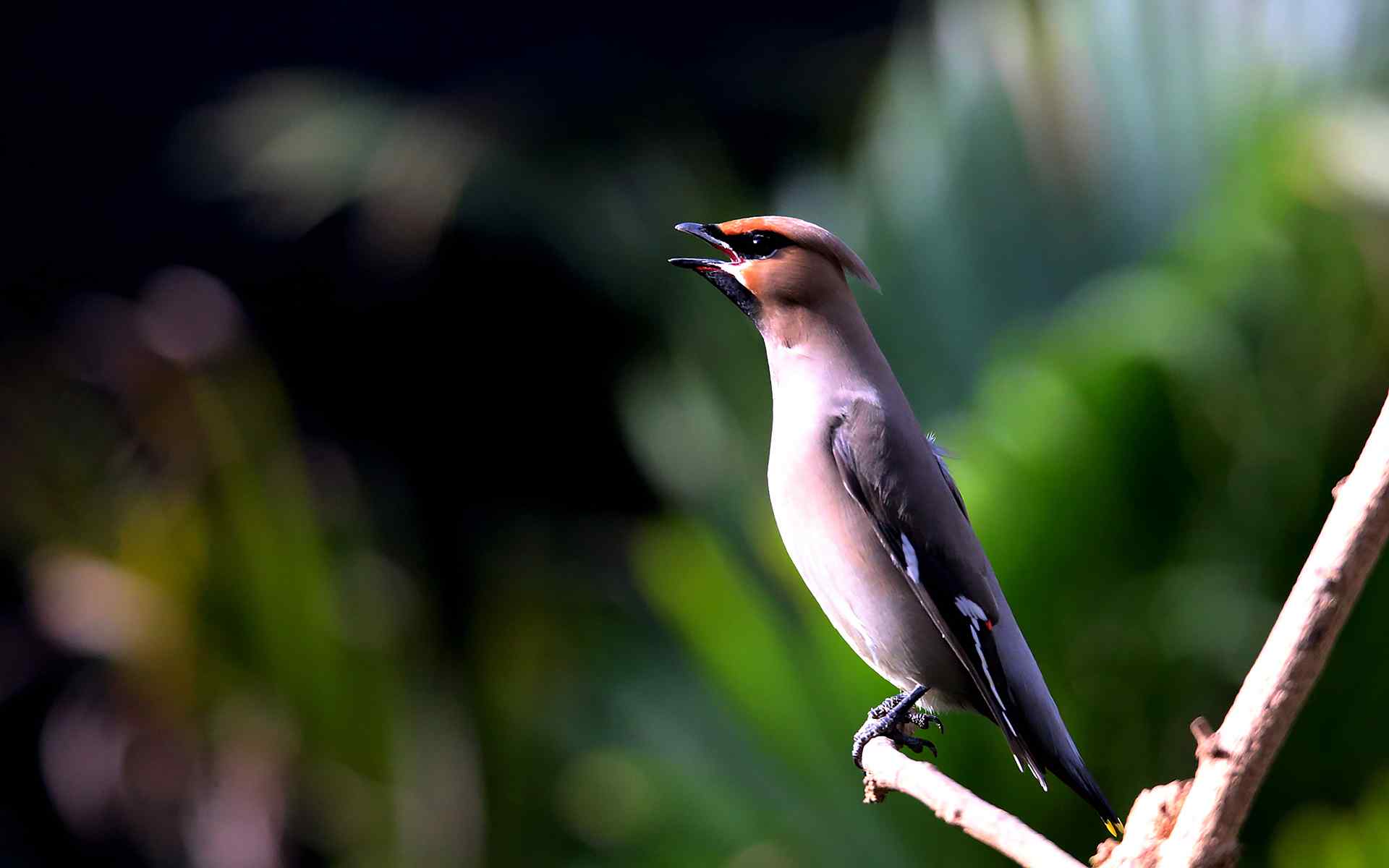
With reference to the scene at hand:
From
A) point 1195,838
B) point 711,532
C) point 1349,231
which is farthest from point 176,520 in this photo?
point 1195,838

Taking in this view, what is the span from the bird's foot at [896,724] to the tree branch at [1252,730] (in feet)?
0.63

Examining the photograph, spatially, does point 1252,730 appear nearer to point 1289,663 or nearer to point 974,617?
point 1289,663

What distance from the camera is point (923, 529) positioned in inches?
46.2

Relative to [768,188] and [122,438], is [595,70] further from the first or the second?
[122,438]

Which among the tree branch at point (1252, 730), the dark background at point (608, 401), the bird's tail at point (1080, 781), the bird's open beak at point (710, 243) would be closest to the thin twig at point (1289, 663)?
the tree branch at point (1252, 730)

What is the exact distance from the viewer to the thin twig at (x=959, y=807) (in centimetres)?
101

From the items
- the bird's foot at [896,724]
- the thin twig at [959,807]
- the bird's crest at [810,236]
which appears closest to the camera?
the thin twig at [959,807]

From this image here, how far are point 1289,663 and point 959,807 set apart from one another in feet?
1.02

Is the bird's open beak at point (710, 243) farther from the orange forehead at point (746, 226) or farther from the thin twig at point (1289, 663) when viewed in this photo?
the thin twig at point (1289, 663)

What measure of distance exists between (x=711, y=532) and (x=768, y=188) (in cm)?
188

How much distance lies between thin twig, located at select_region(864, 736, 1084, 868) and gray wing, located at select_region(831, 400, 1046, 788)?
0.08m

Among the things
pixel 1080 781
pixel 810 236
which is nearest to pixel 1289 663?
pixel 1080 781

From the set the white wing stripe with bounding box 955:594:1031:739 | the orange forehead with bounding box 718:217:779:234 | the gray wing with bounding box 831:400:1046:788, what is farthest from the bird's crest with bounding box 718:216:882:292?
the white wing stripe with bounding box 955:594:1031:739

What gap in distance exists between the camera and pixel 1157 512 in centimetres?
238
